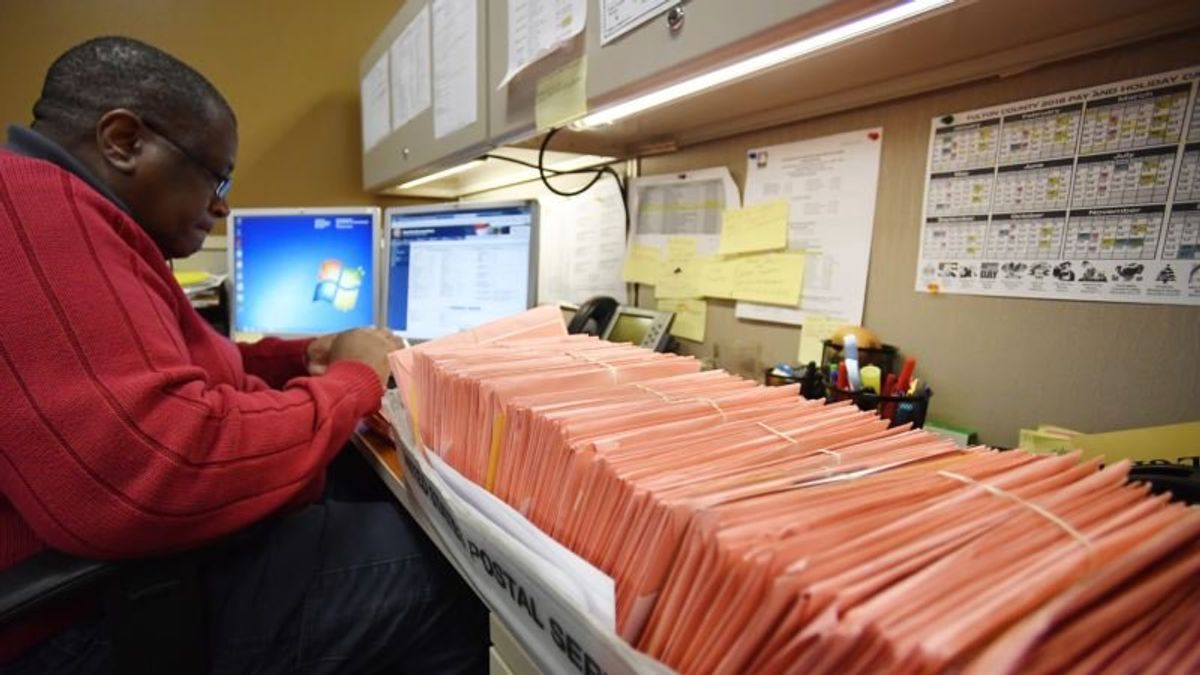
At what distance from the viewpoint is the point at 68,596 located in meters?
0.52

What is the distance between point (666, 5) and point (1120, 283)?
516 millimetres

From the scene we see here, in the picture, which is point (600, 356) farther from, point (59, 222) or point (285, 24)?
point (285, 24)

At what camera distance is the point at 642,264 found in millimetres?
1089

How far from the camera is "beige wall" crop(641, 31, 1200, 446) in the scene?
1.65ft

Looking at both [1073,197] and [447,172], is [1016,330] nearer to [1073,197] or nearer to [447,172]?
[1073,197]

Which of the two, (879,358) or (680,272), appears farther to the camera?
(680,272)

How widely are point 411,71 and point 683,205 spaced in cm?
73

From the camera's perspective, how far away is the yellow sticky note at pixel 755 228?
2.69 ft

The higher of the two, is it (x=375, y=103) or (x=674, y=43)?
(x=375, y=103)

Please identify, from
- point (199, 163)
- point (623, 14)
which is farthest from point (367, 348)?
point (623, 14)

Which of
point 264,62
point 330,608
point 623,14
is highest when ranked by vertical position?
point 264,62

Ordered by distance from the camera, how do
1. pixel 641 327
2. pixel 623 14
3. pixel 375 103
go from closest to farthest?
pixel 623 14
pixel 641 327
pixel 375 103

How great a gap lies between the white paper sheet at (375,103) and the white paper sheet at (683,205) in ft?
2.60

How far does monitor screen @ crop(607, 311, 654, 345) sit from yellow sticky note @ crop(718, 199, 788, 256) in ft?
0.67
